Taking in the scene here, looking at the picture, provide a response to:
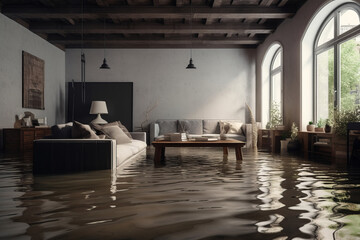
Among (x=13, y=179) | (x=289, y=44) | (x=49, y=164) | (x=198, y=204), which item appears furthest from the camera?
(x=289, y=44)

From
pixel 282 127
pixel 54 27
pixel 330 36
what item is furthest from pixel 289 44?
pixel 54 27

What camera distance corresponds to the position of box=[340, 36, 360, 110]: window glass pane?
212 inches

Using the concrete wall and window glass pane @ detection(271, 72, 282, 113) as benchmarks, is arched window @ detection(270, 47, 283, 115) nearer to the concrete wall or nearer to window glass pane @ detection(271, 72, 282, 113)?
window glass pane @ detection(271, 72, 282, 113)

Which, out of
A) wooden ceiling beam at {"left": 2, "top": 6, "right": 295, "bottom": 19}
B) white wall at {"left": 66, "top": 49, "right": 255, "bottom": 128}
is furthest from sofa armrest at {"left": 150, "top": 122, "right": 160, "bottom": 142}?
wooden ceiling beam at {"left": 2, "top": 6, "right": 295, "bottom": 19}

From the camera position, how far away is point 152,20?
304 inches

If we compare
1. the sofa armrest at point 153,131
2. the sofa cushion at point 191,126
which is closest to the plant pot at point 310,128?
the sofa cushion at point 191,126

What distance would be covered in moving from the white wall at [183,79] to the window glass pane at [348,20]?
13.0 ft

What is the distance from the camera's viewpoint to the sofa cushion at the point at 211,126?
29.9 feet

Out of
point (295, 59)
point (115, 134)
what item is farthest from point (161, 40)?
point (115, 134)

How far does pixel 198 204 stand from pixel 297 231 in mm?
812

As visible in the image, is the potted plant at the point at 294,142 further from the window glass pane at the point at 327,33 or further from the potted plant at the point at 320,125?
the window glass pane at the point at 327,33

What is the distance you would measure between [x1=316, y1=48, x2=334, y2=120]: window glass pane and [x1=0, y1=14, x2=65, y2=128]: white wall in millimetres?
6505

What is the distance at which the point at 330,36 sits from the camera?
20.4 ft

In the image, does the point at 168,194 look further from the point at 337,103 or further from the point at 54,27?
the point at 54,27
